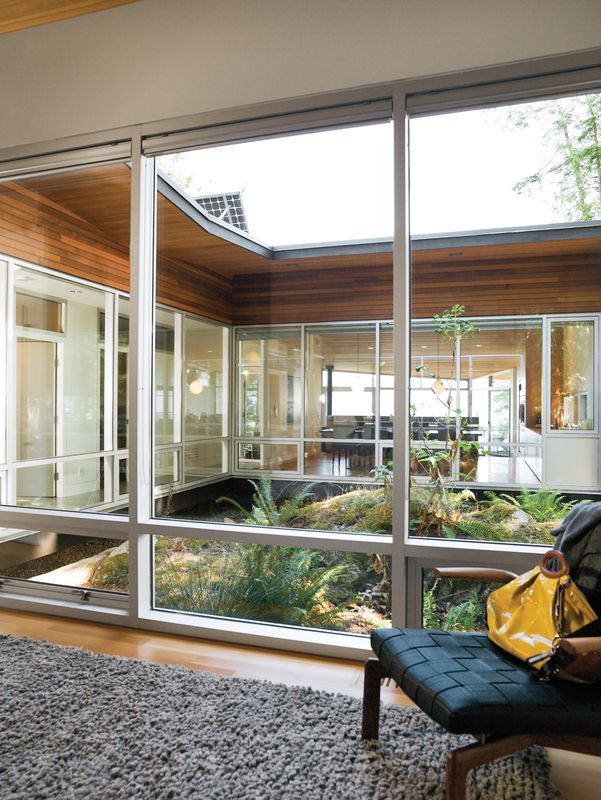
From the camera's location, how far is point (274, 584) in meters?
3.17

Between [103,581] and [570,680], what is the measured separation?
8.84 ft

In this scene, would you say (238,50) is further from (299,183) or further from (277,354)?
(277,354)

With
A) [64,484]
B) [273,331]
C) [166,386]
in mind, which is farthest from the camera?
[64,484]

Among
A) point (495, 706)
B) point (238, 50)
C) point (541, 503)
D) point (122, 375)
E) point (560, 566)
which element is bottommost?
point (495, 706)

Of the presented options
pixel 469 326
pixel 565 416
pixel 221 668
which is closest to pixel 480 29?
pixel 469 326

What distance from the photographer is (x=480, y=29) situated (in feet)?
8.79

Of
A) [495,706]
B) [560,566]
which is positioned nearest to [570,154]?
[560,566]

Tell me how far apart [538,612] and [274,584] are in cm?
155

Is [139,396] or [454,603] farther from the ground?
[139,396]

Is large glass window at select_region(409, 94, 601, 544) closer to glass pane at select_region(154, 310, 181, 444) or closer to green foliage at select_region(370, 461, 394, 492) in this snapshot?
green foliage at select_region(370, 461, 394, 492)

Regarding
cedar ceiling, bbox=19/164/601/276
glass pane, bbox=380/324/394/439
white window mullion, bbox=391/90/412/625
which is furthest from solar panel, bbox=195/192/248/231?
glass pane, bbox=380/324/394/439

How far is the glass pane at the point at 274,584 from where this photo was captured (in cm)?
298

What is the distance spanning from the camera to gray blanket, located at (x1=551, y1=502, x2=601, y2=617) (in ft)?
6.49

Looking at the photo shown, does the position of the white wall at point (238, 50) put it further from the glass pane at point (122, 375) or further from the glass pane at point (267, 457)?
the glass pane at point (267, 457)
